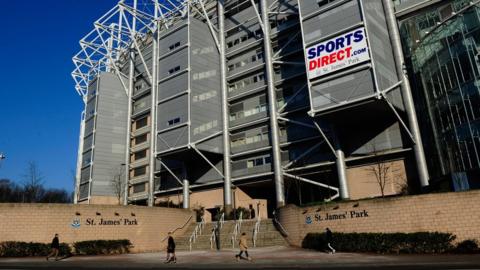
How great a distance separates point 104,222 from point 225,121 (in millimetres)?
21912

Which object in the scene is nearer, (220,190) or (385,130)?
(385,130)

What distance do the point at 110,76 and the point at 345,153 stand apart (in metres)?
48.6

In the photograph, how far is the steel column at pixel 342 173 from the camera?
122 ft

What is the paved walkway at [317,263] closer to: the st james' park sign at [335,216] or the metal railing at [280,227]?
the st james' park sign at [335,216]

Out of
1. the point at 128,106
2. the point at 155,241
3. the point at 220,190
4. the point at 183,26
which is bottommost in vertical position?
the point at 155,241

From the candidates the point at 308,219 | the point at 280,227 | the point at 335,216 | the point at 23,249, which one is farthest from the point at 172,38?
the point at 335,216

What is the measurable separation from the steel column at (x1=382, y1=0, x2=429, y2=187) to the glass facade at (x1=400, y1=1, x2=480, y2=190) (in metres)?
0.95

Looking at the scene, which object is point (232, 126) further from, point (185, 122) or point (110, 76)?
point (110, 76)

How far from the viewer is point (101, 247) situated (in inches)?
1171

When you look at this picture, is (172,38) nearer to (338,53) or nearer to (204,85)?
(204,85)

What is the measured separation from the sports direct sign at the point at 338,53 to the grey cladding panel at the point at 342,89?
1.14 metres

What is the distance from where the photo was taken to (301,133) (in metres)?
42.8

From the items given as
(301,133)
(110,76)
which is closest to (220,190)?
(301,133)

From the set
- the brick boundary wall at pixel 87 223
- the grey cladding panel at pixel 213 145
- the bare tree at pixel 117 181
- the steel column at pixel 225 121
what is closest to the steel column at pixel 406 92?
the steel column at pixel 225 121
